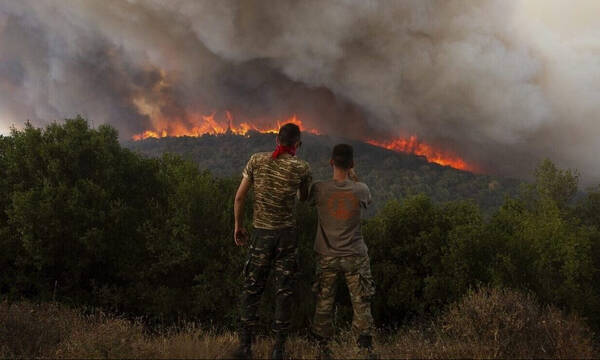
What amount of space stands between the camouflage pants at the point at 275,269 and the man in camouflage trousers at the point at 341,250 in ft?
1.53

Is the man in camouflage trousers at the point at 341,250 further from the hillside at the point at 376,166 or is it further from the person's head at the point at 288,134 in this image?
the hillside at the point at 376,166

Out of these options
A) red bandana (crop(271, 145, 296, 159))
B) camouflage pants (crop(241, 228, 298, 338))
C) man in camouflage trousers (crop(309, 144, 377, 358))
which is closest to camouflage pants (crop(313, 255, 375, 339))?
man in camouflage trousers (crop(309, 144, 377, 358))

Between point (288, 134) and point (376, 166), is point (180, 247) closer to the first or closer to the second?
point (288, 134)

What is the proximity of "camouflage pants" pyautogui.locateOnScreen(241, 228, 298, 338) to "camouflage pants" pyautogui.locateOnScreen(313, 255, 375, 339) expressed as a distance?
468 mm

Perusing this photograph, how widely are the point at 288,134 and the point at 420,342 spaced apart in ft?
13.2

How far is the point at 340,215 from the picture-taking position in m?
5.66

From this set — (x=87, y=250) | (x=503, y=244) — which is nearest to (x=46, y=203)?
(x=87, y=250)

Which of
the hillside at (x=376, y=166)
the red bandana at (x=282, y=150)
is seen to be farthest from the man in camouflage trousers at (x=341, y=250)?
the hillside at (x=376, y=166)

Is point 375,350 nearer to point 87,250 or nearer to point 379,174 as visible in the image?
point 87,250

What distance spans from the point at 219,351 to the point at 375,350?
230 centimetres

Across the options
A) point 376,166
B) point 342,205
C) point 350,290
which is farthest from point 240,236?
point 376,166

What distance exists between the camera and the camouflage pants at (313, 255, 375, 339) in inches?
221

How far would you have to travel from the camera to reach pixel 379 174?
162750 millimetres

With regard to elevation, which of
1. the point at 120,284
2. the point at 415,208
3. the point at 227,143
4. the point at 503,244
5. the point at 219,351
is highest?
the point at 227,143
